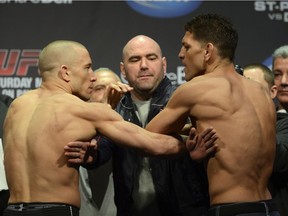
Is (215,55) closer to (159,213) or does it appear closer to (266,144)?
(266,144)

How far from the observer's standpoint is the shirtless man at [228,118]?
9.25 ft

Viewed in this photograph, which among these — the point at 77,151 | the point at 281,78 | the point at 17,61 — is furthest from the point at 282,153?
the point at 17,61

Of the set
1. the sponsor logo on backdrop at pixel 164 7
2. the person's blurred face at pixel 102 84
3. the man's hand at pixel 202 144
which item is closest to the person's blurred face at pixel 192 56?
the man's hand at pixel 202 144

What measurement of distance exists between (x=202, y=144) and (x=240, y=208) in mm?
297

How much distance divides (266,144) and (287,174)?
0.57m

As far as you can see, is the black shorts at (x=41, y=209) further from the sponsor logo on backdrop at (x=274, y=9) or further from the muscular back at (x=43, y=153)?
the sponsor logo on backdrop at (x=274, y=9)

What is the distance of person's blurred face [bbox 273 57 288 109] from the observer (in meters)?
3.85

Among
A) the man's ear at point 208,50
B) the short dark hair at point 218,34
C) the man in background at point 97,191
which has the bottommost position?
the man in background at point 97,191

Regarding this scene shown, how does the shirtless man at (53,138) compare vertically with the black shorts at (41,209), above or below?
above

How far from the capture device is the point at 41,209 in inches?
113

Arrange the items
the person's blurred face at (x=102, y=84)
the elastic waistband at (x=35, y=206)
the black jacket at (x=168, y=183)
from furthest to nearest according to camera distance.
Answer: the person's blurred face at (x=102, y=84) < the black jacket at (x=168, y=183) < the elastic waistband at (x=35, y=206)

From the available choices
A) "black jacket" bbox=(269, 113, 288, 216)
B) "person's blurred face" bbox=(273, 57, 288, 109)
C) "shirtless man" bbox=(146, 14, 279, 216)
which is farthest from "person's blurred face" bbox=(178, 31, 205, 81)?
"person's blurred face" bbox=(273, 57, 288, 109)

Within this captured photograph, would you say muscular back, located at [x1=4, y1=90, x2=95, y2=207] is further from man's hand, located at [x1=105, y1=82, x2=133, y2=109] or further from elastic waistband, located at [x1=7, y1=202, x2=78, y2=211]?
man's hand, located at [x1=105, y1=82, x2=133, y2=109]

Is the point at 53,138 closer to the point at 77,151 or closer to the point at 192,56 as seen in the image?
the point at 77,151
